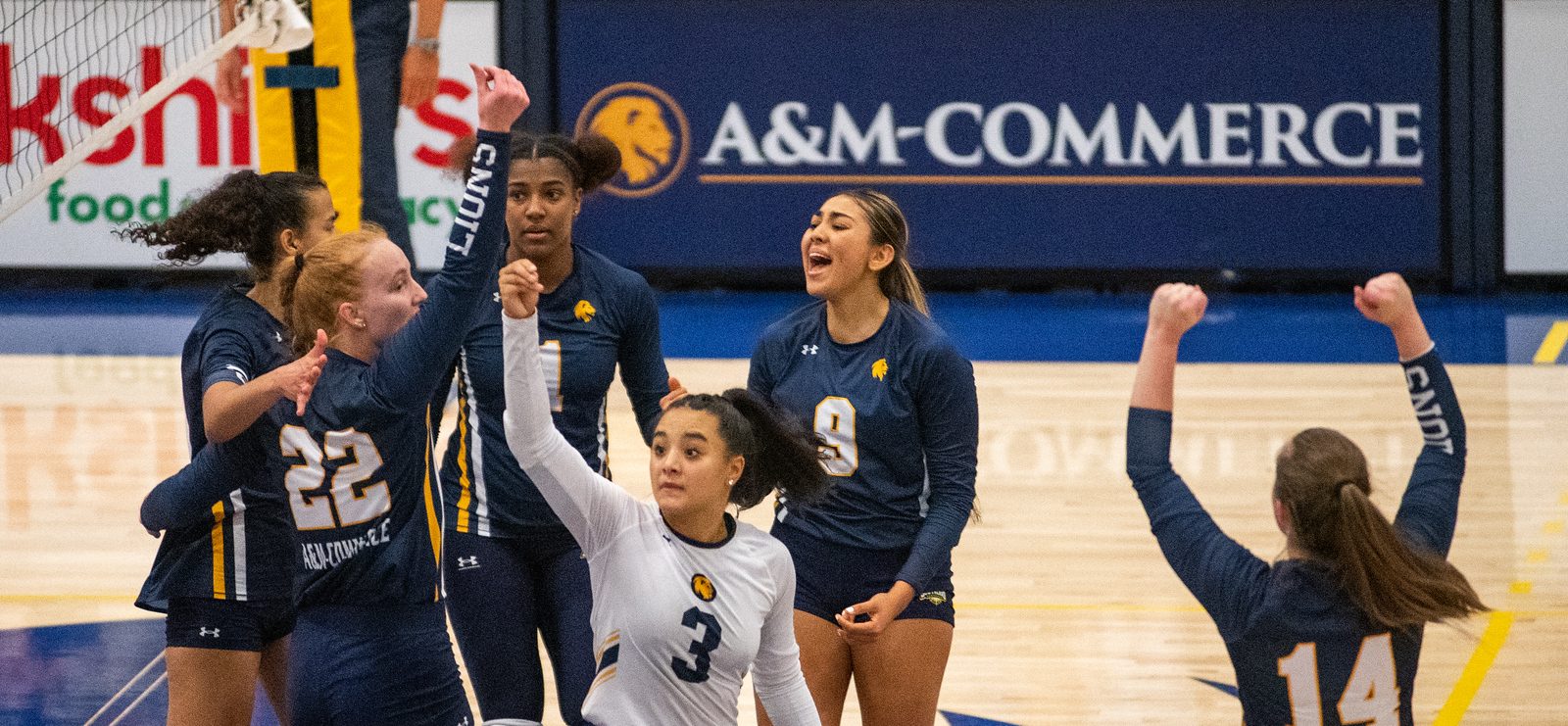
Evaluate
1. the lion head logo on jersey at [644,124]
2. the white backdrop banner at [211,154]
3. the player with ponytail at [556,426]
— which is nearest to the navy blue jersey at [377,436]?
the player with ponytail at [556,426]

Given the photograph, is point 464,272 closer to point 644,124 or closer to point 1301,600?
point 1301,600

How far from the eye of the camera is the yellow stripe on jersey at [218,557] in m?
3.95

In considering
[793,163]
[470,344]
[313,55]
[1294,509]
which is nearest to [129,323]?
[793,163]

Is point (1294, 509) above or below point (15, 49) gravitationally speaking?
below

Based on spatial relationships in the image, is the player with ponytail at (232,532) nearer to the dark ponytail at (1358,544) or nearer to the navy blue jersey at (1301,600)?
the navy blue jersey at (1301,600)

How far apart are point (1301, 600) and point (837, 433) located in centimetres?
143

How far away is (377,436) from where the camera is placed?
11.8 feet

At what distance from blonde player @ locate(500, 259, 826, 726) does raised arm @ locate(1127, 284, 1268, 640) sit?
85cm

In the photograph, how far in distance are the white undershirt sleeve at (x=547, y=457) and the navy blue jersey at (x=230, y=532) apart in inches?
26.9

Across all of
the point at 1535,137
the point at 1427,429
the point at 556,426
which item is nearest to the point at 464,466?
the point at 556,426

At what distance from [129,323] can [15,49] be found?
2295 mm

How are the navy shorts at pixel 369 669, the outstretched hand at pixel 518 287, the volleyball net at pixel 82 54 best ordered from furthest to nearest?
1. the volleyball net at pixel 82 54
2. the navy shorts at pixel 369 669
3. the outstretched hand at pixel 518 287

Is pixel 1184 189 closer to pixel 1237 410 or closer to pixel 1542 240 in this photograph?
pixel 1542 240

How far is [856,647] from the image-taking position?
423 cm
